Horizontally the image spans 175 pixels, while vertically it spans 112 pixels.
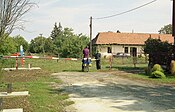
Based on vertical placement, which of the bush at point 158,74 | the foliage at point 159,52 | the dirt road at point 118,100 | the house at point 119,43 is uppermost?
the house at point 119,43

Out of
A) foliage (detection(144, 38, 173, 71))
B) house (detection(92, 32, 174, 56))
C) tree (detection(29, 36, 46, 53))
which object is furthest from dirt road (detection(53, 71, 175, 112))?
tree (detection(29, 36, 46, 53))

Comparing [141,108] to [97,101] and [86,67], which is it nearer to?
[97,101]

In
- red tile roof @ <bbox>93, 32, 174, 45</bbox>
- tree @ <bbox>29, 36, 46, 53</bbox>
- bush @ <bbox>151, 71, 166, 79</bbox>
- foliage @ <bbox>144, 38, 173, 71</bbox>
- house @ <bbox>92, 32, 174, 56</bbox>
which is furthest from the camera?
tree @ <bbox>29, 36, 46, 53</bbox>

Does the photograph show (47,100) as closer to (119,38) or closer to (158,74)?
(158,74)

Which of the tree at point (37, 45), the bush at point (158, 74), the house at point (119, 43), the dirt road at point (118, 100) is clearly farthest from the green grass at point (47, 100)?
the tree at point (37, 45)

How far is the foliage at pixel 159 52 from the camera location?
22.0 metres

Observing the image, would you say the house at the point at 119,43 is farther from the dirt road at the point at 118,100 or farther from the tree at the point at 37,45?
the dirt road at the point at 118,100

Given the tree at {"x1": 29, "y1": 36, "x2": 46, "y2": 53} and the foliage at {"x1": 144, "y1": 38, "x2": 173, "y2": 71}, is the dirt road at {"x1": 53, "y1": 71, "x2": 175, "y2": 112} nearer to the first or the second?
the foliage at {"x1": 144, "y1": 38, "x2": 173, "y2": 71}

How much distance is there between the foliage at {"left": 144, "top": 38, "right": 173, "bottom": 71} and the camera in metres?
22.0

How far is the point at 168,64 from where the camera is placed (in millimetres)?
21609

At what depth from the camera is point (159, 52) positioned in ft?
74.9

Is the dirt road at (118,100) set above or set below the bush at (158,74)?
below

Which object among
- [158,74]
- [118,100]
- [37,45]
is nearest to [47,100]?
[118,100]

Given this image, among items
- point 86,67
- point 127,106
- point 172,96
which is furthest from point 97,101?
point 86,67
